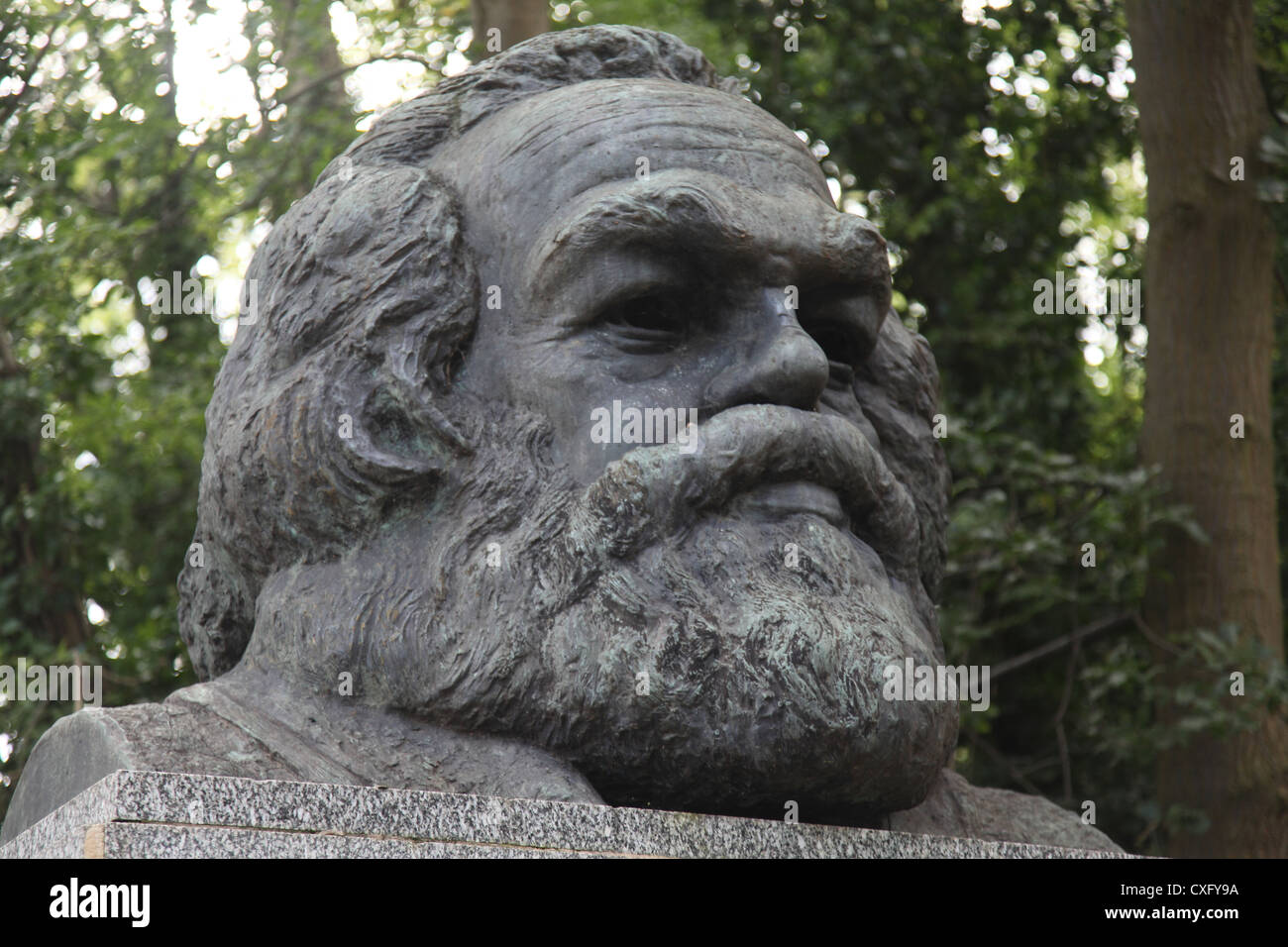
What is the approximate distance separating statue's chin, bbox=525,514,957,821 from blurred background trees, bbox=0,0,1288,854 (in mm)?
3327

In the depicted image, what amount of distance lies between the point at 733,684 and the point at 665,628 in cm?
19

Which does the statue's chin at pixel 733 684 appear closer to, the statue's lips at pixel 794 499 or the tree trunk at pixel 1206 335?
the statue's lips at pixel 794 499

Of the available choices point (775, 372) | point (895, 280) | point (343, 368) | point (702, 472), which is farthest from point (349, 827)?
point (895, 280)

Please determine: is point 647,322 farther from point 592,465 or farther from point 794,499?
point 794,499

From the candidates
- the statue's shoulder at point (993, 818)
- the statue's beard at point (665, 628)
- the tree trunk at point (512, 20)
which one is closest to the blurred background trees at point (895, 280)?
the tree trunk at point (512, 20)

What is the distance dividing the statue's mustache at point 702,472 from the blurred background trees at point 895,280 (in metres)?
3.20

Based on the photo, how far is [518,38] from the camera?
23.6ft

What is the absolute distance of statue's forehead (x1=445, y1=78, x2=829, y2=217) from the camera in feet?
14.3

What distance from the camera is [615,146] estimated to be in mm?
4344

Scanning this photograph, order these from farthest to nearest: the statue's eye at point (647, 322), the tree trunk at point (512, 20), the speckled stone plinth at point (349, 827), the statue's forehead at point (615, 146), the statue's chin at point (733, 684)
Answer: the tree trunk at point (512, 20)
the statue's forehead at point (615, 146)
the statue's eye at point (647, 322)
the statue's chin at point (733, 684)
the speckled stone plinth at point (349, 827)

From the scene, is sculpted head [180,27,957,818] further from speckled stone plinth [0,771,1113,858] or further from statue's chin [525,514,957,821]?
speckled stone plinth [0,771,1113,858]

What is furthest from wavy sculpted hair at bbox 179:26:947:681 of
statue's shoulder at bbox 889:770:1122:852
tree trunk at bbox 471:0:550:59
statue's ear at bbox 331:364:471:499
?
tree trunk at bbox 471:0:550:59

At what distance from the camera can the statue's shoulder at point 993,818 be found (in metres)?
4.54
